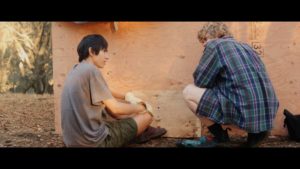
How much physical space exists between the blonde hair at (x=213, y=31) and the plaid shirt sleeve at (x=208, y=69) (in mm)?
165

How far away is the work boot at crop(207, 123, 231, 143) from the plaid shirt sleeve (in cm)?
46

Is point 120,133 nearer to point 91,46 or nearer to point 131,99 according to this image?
point 131,99

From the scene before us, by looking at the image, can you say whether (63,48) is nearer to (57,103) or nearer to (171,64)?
(57,103)

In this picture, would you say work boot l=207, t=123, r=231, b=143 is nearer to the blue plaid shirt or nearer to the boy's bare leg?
the blue plaid shirt

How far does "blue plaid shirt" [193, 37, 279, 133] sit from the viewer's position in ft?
13.3

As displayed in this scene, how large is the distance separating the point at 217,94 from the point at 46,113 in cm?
335

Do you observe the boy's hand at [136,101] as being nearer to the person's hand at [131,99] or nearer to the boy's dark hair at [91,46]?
the person's hand at [131,99]

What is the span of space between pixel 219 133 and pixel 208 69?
27.9 inches

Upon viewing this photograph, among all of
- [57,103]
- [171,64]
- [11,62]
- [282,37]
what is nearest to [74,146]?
[57,103]

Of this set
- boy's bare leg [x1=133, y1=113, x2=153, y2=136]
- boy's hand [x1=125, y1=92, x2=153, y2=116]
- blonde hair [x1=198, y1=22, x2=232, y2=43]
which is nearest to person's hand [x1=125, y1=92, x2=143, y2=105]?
boy's hand [x1=125, y1=92, x2=153, y2=116]

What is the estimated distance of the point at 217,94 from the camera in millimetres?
4176

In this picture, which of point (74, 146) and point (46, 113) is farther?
point (46, 113)

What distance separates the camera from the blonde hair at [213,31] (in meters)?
4.33

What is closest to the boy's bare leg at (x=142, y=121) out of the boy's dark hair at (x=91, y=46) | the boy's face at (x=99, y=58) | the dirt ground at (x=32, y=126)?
the dirt ground at (x=32, y=126)
